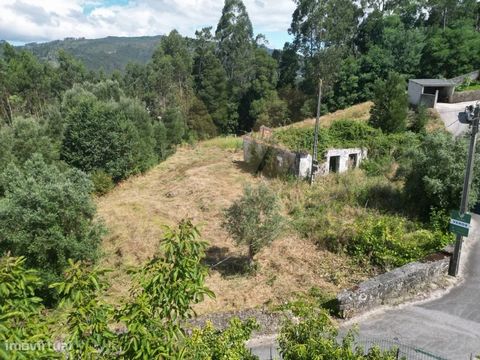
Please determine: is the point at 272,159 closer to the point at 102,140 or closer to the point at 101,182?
the point at 101,182

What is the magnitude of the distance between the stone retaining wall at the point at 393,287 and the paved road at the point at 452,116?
1498 centimetres

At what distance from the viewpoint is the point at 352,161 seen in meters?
22.9

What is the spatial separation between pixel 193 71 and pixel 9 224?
4318cm

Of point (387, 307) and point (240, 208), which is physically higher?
point (240, 208)

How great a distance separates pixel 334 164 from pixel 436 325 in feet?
43.5

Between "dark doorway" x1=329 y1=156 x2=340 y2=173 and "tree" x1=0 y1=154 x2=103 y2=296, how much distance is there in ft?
44.2

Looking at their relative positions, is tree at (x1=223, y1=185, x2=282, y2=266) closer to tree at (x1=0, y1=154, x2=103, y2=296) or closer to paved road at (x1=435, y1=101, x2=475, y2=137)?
tree at (x1=0, y1=154, x2=103, y2=296)

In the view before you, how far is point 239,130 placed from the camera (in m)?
48.6

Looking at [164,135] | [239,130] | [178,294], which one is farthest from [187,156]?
[178,294]

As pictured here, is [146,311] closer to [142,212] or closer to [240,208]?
[240,208]

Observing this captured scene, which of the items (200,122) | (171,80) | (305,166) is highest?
(171,80)

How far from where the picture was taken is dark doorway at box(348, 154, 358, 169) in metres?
22.8

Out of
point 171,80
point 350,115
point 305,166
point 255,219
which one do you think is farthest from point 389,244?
point 171,80

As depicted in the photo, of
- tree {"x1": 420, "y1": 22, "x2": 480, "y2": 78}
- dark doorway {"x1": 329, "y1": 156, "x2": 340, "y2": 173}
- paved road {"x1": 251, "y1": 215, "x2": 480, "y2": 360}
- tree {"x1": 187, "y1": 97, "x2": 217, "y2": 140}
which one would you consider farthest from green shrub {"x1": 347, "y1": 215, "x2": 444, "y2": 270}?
tree {"x1": 187, "y1": 97, "x2": 217, "y2": 140}
